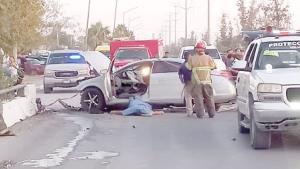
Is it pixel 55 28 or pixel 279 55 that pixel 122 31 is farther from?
pixel 279 55

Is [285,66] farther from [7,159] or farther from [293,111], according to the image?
[7,159]

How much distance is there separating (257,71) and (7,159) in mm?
4312

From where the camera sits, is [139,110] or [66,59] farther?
[66,59]

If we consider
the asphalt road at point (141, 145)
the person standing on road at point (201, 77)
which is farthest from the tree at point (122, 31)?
the asphalt road at point (141, 145)

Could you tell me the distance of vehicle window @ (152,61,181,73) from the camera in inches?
728

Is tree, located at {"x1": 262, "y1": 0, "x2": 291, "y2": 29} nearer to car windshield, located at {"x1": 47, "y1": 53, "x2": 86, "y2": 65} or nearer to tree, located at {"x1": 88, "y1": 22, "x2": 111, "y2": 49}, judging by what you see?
car windshield, located at {"x1": 47, "y1": 53, "x2": 86, "y2": 65}

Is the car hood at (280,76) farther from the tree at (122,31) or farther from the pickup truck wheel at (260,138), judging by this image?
the tree at (122,31)

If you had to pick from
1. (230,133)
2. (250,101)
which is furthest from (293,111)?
(230,133)

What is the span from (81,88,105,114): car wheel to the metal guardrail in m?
1.75

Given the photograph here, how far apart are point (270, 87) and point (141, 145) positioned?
8.68ft

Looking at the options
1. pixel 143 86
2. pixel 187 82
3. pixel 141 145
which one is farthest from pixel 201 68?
pixel 141 145

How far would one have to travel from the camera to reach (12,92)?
16.9m

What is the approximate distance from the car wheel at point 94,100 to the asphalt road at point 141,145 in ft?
5.09

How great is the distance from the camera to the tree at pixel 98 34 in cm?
8979
